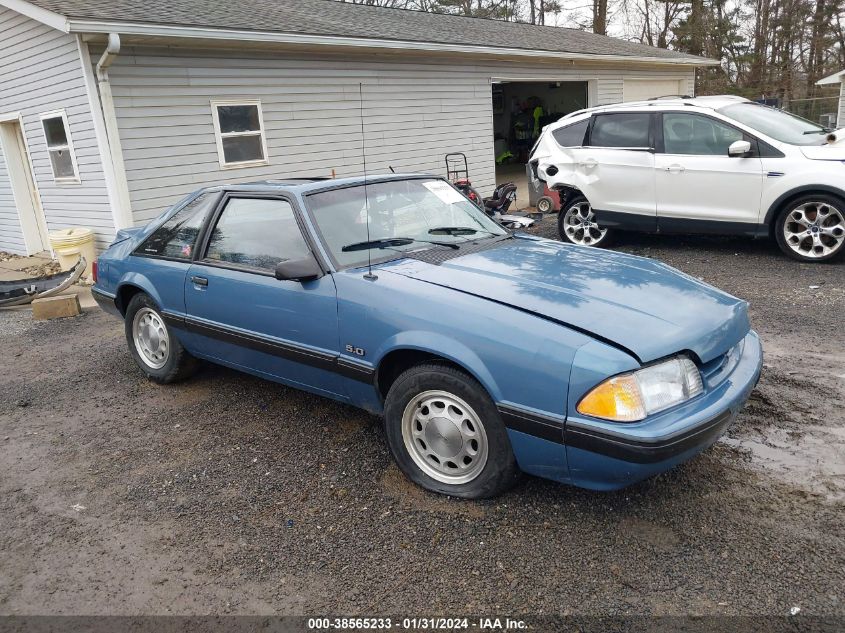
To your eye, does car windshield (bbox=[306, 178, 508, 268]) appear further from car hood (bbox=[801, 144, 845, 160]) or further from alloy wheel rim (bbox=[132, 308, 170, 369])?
car hood (bbox=[801, 144, 845, 160])

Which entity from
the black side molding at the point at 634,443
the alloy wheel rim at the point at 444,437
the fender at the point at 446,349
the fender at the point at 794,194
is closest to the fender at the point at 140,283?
the fender at the point at 446,349

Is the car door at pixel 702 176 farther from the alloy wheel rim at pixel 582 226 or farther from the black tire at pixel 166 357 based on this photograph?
the black tire at pixel 166 357

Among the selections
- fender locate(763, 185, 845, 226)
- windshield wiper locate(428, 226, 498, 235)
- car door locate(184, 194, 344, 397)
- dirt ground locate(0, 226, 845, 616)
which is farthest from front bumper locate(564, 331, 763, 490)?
fender locate(763, 185, 845, 226)

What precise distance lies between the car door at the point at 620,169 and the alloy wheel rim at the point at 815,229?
1500 mm

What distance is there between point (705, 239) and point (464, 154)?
6.02m

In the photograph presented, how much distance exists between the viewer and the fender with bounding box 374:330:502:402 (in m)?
2.79

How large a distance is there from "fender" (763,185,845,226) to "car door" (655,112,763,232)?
0.44ft

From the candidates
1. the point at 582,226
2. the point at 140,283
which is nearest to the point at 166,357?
the point at 140,283

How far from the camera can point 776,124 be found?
7391mm

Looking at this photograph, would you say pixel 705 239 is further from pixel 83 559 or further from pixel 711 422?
pixel 83 559

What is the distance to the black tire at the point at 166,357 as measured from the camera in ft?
15.2

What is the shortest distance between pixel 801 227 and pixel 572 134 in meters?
3.02

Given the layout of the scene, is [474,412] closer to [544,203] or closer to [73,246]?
[73,246]

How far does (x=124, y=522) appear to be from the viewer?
3.14m
